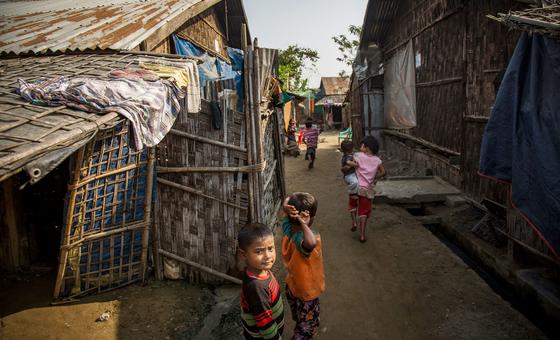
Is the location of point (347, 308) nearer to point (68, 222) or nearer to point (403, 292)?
point (403, 292)

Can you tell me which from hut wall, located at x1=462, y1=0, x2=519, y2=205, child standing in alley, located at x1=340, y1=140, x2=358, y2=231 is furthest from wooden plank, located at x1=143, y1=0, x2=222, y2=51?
hut wall, located at x1=462, y1=0, x2=519, y2=205

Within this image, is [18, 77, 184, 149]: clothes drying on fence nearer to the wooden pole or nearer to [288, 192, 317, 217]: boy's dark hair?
the wooden pole

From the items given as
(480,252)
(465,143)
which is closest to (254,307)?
(480,252)

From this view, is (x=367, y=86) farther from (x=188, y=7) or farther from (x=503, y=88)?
(x=503, y=88)

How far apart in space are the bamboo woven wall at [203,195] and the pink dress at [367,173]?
2006 millimetres

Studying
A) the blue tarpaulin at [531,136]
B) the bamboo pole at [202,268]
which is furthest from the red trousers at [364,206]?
the bamboo pole at [202,268]

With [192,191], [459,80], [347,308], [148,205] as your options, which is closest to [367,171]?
[347,308]

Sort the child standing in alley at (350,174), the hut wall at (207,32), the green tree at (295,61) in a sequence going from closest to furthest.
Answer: the child standing in alley at (350,174), the hut wall at (207,32), the green tree at (295,61)

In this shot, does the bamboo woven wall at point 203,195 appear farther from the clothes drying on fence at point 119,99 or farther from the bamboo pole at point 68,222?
the clothes drying on fence at point 119,99

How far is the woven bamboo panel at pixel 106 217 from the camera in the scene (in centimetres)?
397

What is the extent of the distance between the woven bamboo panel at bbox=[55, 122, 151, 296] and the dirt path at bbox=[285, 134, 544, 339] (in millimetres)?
2269

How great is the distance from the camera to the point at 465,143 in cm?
641

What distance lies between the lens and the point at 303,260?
8.90 feet

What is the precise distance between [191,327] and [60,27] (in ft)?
17.3
